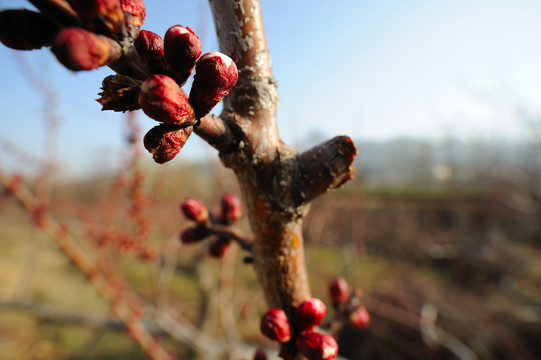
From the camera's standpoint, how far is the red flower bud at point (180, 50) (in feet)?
1.44

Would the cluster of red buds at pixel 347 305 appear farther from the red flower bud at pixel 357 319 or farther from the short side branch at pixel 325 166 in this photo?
the short side branch at pixel 325 166

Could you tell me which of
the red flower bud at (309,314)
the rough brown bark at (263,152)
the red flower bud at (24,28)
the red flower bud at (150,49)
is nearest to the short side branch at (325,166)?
the rough brown bark at (263,152)

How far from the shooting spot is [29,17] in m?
0.38

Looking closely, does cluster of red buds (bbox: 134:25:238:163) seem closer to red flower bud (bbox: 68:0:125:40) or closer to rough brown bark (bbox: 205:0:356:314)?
red flower bud (bbox: 68:0:125:40)

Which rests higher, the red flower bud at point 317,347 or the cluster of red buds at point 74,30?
the cluster of red buds at point 74,30

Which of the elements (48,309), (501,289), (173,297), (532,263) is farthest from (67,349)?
(532,263)

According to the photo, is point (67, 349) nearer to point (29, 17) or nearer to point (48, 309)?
point (48, 309)

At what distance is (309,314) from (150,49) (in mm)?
721

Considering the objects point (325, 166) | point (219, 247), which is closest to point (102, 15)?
point (325, 166)

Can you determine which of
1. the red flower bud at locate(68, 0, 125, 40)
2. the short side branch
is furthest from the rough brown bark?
the red flower bud at locate(68, 0, 125, 40)

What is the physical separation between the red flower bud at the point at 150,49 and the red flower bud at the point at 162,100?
0.25 ft

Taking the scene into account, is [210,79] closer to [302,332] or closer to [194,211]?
[194,211]

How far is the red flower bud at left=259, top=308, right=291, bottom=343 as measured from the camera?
749 mm

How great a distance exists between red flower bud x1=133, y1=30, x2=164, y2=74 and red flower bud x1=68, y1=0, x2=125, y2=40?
0.05 m
